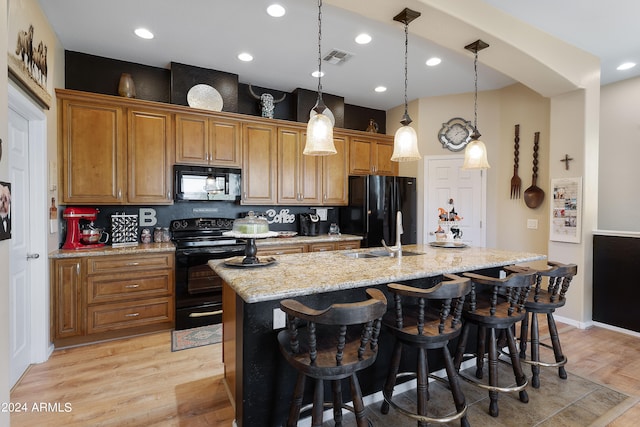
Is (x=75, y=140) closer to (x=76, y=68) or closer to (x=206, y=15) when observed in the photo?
(x=76, y=68)

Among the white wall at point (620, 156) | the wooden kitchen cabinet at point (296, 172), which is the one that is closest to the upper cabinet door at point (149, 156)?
the wooden kitchen cabinet at point (296, 172)

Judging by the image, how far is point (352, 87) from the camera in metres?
4.38

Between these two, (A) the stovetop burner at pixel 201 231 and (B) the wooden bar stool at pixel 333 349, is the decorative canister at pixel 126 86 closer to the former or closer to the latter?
(A) the stovetop burner at pixel 201 231

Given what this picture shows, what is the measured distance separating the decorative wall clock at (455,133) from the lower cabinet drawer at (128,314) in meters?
4.17

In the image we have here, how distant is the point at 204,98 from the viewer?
3760mm

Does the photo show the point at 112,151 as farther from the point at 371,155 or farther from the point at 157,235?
the point at 371,155

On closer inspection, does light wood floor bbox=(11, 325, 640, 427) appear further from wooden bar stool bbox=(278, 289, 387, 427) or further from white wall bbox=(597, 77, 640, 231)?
white wall bbox=(597, 77, 640, 231)

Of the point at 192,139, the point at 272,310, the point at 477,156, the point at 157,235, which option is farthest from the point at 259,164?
the point at 272,310

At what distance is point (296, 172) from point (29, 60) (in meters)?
2.75

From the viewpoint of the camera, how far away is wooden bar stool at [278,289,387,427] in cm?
131

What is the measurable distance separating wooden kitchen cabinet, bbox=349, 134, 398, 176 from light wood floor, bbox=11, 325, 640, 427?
9.91 feet

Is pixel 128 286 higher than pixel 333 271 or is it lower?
lower

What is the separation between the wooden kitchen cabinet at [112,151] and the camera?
3.08 meters

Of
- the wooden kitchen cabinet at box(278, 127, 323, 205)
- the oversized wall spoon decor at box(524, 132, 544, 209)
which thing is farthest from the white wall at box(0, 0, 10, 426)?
the oversized wall spoon decor at box(524, 132, 544, 209)
